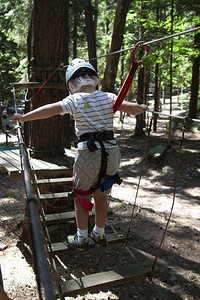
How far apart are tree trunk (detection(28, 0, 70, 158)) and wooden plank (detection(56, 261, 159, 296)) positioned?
203cm

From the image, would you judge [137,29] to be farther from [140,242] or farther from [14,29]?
[140,242]

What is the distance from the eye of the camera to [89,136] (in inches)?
93.7

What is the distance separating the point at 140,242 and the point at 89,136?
8.90 ft

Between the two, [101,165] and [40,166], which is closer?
[101,165]

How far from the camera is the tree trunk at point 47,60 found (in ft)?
13.0

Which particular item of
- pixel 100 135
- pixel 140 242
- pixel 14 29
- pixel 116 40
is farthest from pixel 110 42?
pixel 14 29

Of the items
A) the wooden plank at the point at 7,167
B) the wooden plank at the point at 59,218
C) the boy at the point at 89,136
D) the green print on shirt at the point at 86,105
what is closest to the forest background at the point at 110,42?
the wooden plank at the point at 7,167

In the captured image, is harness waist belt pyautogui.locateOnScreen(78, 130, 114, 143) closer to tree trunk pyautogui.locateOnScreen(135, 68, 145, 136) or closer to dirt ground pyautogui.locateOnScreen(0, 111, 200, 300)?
dirt ground pyautogui.locateOnScreen(0, 111, 200, 300)

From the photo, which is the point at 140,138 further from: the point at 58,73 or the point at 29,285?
the point at 29,285

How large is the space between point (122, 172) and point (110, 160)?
6.60m

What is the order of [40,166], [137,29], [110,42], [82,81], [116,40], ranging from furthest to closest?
1. [137,29]
2. [110,42]
3. [116,40]
4. [40,166]
5. [82,81]

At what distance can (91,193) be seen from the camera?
246 cm

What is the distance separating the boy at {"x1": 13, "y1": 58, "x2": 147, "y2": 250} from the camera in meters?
2.34

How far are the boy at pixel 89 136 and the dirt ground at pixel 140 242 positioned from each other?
806mm
